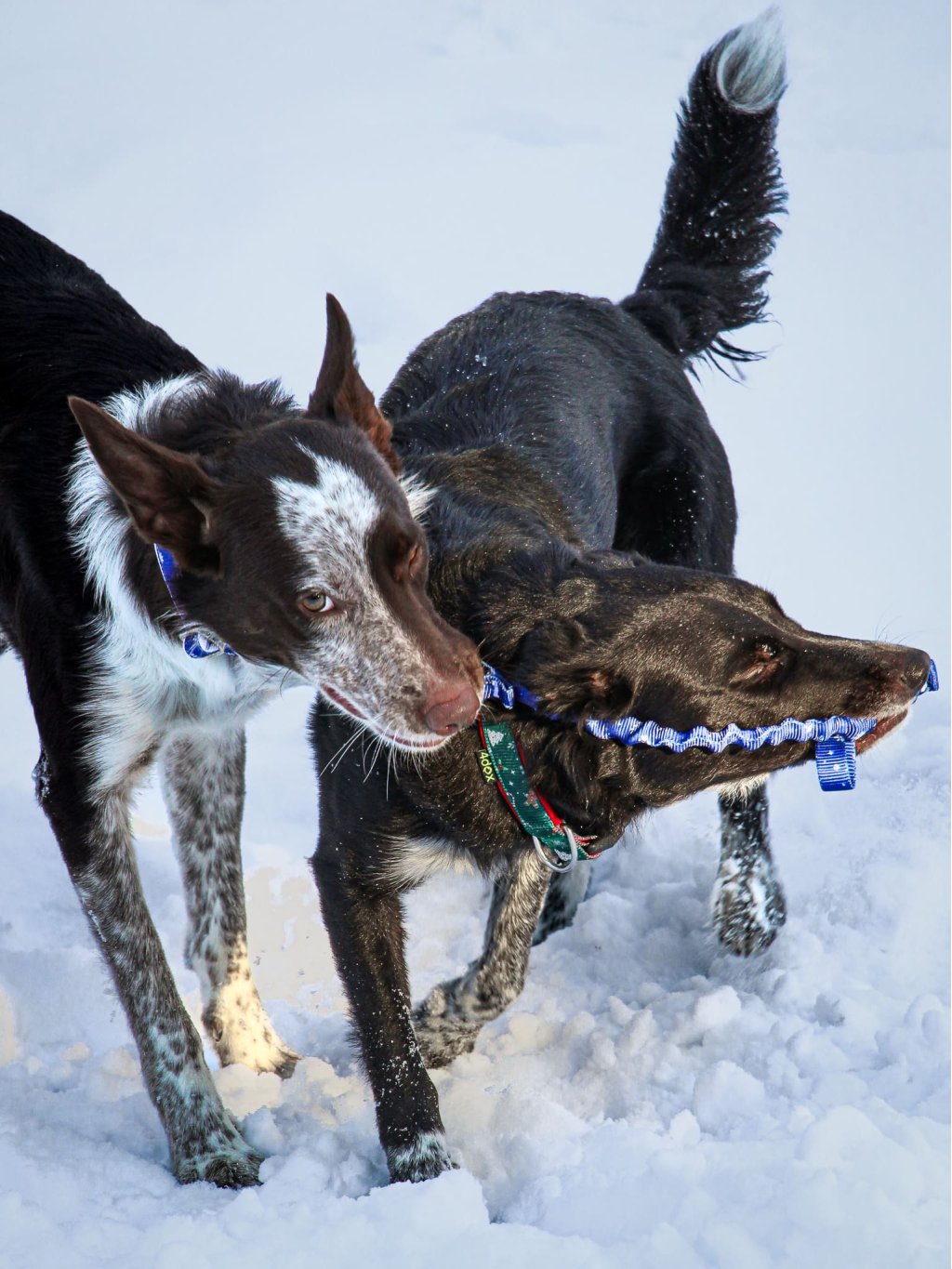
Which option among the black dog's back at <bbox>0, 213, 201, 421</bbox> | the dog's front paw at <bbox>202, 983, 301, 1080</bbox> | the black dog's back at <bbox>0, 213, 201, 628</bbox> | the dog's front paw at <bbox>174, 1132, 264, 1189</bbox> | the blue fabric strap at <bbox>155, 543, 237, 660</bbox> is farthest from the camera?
the dog's front paw at <bbox>202, 983, 301, 1080</bbox>

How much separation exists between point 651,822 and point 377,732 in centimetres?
205

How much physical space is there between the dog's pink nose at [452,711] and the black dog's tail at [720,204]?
2221 mm

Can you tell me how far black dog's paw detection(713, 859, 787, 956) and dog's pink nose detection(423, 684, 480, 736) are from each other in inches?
63.6

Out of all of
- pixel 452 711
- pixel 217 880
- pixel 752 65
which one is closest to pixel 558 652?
pixel 452 711

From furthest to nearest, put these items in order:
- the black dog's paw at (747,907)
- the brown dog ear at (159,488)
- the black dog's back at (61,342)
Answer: the black dog's paw at (747,907) < the black dog's back at (61,342) < the brown dog ear at (159,488)

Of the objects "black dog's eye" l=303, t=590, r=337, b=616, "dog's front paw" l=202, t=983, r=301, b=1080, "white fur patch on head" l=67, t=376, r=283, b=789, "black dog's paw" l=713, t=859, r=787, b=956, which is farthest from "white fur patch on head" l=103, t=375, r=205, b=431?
"black dog's paw" l=713, t=859, r=787, b=956

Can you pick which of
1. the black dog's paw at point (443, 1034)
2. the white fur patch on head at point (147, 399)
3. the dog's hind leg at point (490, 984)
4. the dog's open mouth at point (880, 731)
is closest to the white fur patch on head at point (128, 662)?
the white fur patch on head at point (147, 399)

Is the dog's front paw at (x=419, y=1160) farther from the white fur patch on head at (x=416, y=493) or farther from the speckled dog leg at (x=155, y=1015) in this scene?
the white fur patch on head at (x=416, y=493)

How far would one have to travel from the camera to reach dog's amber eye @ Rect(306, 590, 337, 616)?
106 inches

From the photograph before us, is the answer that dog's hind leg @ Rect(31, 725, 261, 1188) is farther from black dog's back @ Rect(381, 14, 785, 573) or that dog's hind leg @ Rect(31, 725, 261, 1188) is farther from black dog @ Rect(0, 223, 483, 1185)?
black dog's back @ Rect(381, 14, 785, 573)

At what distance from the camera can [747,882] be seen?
3.95m

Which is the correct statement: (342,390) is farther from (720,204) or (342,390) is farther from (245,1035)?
(720,204)

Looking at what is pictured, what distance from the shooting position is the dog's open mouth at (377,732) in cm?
260

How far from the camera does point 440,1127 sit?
2.89 meters
